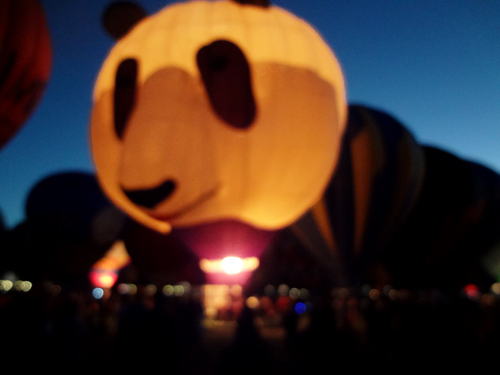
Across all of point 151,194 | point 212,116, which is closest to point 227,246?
point 151,194

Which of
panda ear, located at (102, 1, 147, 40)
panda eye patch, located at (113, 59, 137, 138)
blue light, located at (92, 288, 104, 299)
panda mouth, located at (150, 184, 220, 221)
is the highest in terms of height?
panda ear, located at (102, 1, 147, 40)

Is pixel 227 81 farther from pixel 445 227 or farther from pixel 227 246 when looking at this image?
pixel 445 227

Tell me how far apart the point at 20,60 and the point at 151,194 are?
4.47ft

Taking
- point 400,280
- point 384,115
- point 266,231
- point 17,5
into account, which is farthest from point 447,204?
point 17,5

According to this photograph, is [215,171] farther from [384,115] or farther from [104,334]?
[104,334]

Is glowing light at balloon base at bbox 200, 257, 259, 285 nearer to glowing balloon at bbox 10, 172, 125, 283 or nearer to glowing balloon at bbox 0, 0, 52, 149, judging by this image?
glowing balloon at bbox 0, 0, 52, 149

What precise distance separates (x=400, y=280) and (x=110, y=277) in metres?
8.78

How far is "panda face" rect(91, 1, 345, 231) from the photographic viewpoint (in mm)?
2660

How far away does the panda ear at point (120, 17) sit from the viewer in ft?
10.6

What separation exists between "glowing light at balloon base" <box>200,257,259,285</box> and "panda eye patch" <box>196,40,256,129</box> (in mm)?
1234

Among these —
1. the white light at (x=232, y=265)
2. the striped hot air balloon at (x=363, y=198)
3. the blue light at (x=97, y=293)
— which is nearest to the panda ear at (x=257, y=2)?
the white light at (x=232, y=265)

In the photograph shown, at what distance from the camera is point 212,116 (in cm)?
267

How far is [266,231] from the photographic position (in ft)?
11.0

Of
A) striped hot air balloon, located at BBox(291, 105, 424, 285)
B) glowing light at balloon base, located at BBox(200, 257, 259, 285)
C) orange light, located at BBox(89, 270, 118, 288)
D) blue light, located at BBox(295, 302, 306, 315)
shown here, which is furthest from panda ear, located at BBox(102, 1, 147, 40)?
orange light, located at BBox(89, 270, 118, 288)
